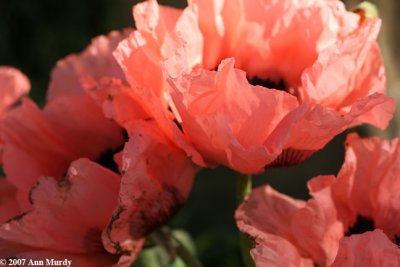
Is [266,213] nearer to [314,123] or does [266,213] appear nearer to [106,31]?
[314,123]

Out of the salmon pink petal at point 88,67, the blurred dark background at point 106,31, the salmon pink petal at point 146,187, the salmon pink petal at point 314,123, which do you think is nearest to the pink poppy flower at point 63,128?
the salmon pink petal at point 88,67

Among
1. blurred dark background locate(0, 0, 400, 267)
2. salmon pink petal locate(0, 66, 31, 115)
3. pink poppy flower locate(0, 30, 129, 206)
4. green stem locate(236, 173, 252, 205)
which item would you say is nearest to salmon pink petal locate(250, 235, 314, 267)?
green stem locate(236, 173, 252, 205)

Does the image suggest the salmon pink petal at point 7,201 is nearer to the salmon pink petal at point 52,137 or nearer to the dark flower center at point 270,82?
the salmon pink petal at point 52,137

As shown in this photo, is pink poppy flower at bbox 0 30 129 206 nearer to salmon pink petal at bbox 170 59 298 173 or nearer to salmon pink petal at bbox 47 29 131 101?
salmon pink petal at bbox 47 29 131 101

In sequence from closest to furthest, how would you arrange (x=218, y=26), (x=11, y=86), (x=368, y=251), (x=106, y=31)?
(x=368, y=251), (x=218, y=26), (x=11, y=86), (x=106, y=31)

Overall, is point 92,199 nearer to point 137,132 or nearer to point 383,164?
point 137,132

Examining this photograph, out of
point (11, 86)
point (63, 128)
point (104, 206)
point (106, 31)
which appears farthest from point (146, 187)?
point (106, 31)
